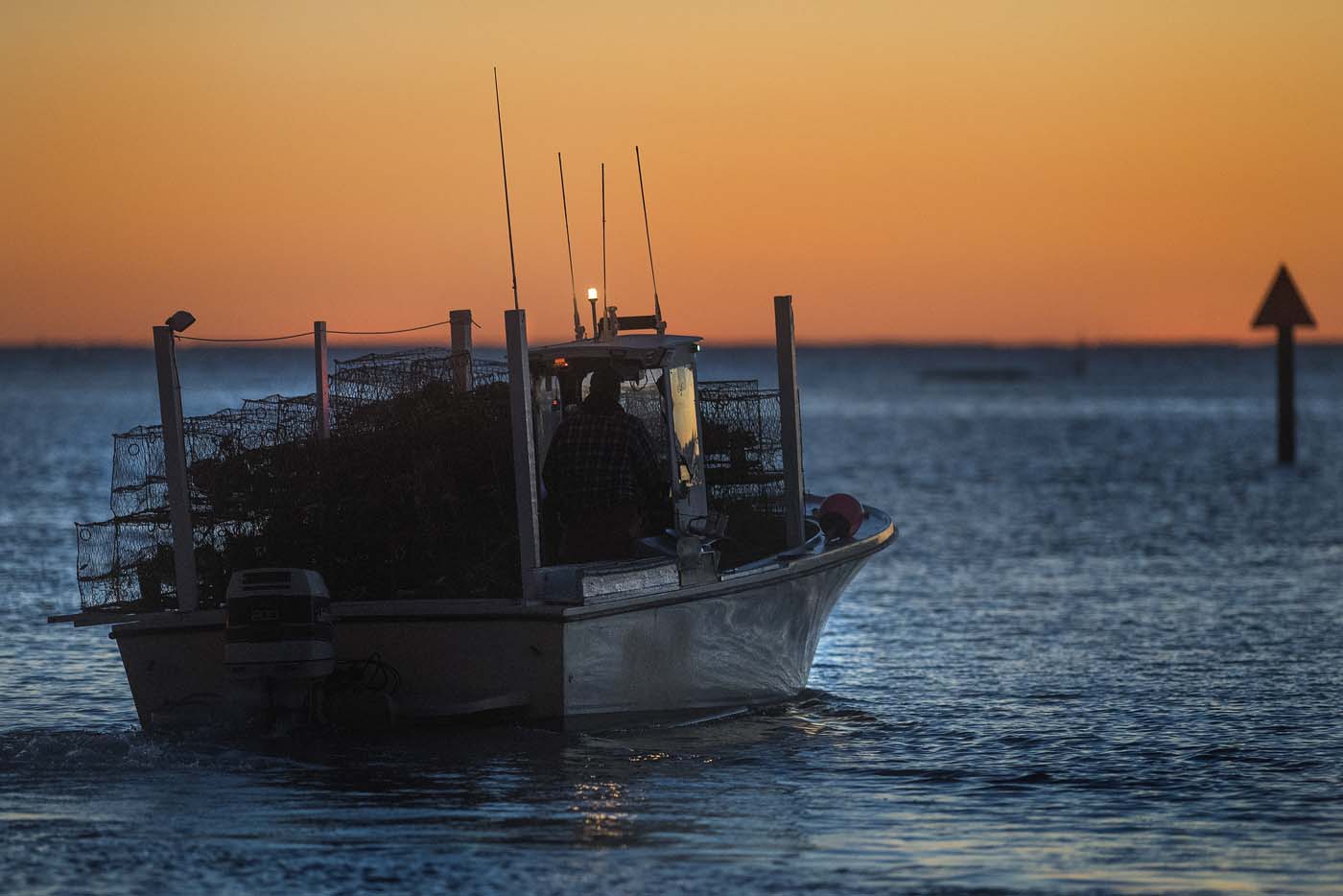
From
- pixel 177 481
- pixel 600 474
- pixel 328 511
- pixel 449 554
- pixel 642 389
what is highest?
pixel 642 389

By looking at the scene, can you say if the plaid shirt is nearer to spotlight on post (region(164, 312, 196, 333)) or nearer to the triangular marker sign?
spotlight on post (region(164, 312, 196, 333))

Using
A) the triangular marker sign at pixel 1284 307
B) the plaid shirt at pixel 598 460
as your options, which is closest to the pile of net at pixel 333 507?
the plaid shirt at pixel 598 460

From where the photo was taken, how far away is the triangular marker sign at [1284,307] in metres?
39.3

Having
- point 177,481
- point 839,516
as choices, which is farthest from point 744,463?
point 177,481

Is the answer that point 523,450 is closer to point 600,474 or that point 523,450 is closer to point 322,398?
point 600,474

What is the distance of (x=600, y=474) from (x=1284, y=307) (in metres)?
30.7

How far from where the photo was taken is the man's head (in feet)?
37.9

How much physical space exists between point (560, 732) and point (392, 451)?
1.97 metres

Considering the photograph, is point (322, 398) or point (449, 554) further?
point (322, 398)

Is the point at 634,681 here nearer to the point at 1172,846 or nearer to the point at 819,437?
the point at 1172,846

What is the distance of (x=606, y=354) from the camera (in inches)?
474

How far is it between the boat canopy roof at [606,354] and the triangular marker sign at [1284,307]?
97.7ft

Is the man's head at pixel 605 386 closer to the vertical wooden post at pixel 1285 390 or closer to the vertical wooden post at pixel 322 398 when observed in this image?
the vertical wooden post at pixel 322 398

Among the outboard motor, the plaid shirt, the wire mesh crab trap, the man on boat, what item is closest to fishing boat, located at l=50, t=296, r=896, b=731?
the outboard motor
